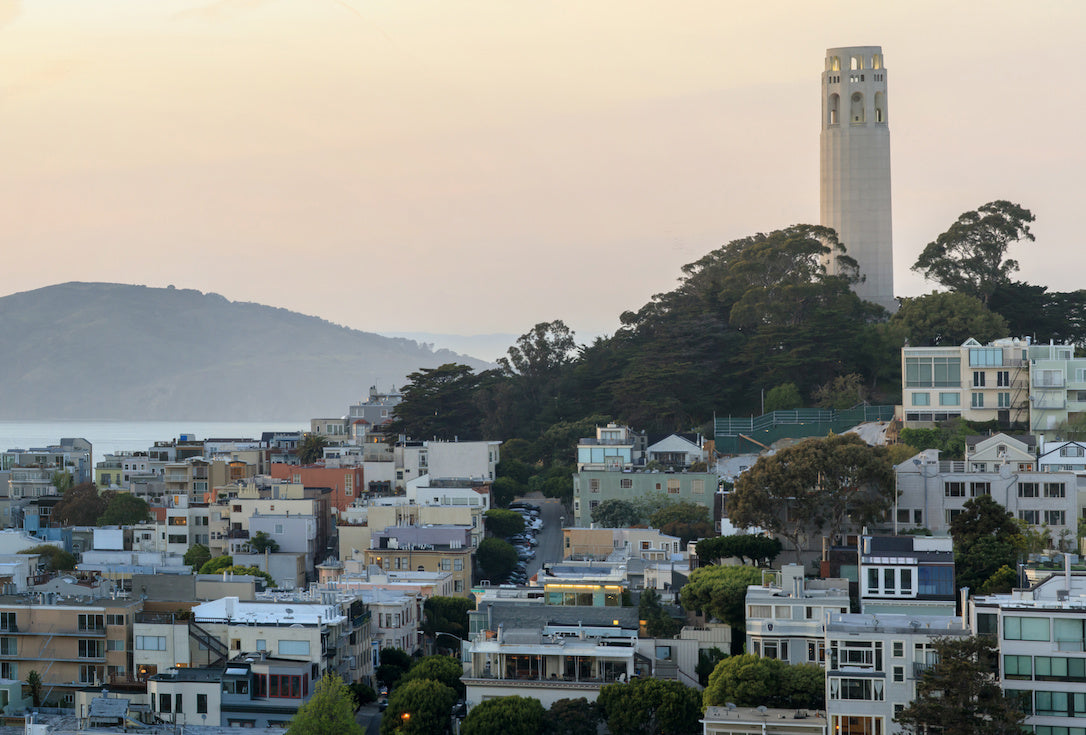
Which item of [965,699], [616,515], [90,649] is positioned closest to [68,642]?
[90,649]

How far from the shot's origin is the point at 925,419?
63.4m

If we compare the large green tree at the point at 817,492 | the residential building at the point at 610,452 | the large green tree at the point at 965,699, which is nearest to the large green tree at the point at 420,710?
the large green tree at the point at 965,699

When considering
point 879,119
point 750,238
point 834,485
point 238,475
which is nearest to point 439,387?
point 238,475

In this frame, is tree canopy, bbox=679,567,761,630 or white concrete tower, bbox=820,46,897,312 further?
white concrete tower, bbox=820,46,897,312

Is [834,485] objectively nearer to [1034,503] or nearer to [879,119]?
[1034,503]

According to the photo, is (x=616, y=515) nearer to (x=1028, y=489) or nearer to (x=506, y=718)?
(x=1028, y=489)

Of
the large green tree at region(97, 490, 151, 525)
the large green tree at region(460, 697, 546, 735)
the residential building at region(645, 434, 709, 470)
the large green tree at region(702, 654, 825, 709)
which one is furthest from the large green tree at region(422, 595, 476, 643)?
the large green tree at region(97, 490, 151, 525)

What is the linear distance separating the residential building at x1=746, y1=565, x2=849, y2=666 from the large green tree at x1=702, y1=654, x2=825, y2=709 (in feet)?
4.12

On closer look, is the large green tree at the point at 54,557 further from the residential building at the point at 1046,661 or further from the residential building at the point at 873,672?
the residential building at the point at 1046,661

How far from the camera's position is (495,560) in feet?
192

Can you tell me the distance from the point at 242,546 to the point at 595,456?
14273mm

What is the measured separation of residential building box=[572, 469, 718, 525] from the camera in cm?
6316

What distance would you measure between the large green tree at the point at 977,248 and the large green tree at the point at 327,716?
47.6 m

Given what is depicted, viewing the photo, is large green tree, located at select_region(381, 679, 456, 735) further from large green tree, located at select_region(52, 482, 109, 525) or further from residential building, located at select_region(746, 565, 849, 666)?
large green tree, located at select_region(52, 482, 109, 525)
